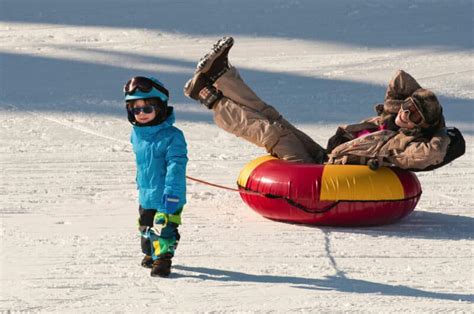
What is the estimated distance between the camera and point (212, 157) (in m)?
9.38

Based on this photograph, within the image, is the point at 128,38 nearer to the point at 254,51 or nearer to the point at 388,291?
the point at 254,51

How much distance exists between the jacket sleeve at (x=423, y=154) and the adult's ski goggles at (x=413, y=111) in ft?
0.43

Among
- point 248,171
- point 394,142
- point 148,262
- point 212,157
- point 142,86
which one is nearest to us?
point 142,86

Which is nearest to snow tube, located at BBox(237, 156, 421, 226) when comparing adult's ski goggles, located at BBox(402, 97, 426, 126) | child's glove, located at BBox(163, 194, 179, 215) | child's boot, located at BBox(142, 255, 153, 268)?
adult's ski goggles, located at BBox(402, 97, 426, 126)

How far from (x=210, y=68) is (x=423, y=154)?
146 centimetres

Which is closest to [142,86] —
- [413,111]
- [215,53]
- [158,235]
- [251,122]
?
[158,235]

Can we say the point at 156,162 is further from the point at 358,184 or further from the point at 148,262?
the point at 358,184

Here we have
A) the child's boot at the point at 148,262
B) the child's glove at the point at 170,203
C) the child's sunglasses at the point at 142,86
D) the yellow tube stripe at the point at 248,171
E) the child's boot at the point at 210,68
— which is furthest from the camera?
the child's boot at the point at 210,68

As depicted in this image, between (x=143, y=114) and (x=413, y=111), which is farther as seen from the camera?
(x=413, y=111)

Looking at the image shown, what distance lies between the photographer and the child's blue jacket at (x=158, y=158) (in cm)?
599

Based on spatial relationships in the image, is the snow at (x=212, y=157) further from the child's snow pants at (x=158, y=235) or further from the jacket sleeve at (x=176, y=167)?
the jacket sleeve at (x=176, y=167)

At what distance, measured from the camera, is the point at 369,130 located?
764 centimetres

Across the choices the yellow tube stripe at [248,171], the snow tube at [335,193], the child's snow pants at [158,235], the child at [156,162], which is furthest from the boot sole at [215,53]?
the child's snow pants at [158,235]

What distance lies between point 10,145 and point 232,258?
147 inches
